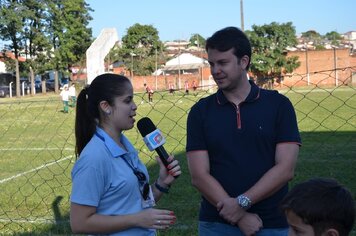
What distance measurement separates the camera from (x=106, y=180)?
8.81 ft

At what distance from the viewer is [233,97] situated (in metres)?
3.20

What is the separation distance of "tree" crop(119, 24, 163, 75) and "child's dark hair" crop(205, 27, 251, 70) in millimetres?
67151

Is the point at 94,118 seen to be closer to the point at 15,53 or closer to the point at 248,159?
the point at 248,159

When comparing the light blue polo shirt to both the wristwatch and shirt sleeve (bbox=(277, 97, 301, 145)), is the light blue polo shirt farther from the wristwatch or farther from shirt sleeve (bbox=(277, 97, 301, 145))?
shirt sleeve (bbox=(277, 97, 301, 145))

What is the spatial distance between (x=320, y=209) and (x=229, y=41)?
1401 millimetres

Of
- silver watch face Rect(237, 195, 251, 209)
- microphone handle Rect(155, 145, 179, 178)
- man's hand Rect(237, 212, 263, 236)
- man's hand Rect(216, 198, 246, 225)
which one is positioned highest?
microphone handle Rect(155, 145, 179, 178)

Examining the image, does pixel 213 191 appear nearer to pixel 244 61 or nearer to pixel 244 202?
pixel 244 202

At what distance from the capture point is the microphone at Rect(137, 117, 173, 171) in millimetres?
2953

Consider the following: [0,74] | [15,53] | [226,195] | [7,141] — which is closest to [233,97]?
[226,195]

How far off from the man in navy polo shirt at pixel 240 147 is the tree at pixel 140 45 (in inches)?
2645

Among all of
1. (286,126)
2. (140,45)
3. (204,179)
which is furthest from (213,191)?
(140,45)

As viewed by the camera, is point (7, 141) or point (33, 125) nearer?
point (7, 141)

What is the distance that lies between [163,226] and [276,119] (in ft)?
3.12

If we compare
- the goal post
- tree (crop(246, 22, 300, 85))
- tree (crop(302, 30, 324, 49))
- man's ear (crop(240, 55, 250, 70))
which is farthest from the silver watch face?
tree (crop(302, 30, 324, 49))
